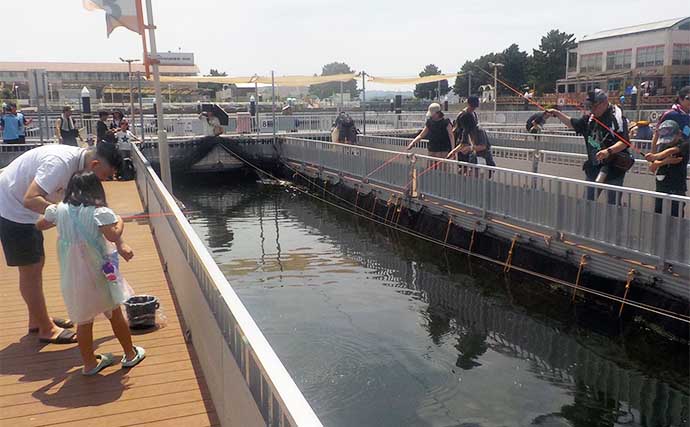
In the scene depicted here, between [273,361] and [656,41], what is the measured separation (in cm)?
7285

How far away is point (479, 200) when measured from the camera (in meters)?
10.5

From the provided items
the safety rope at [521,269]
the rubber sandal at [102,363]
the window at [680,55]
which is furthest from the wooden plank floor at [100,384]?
the window at [680,55]

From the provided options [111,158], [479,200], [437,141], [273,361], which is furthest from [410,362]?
[437,141]

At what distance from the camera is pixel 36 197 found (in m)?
4.27

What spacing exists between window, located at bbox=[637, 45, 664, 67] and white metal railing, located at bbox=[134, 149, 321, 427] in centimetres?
6958

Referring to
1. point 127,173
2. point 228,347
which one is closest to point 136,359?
point 228,347

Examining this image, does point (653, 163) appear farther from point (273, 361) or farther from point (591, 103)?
point (273, 361)

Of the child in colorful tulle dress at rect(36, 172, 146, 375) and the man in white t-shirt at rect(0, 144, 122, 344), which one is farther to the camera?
the man in white t-shirt at rect(0, 144, 122, 344)

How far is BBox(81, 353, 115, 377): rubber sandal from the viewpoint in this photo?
14.1ft

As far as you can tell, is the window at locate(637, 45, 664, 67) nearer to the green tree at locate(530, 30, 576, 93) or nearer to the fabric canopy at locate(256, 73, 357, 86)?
the green tree at locate(530, 30, 576, 93)

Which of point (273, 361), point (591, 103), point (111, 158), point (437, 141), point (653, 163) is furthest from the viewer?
point (437, 141)

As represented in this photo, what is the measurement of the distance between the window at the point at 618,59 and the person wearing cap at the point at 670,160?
67.3 meters

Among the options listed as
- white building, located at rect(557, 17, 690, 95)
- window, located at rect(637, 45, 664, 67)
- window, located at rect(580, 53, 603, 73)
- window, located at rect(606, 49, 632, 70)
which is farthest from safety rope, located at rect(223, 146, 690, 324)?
window, located at rect(580, 53, 603, 73)

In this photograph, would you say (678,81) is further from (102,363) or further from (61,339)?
(102,363)
